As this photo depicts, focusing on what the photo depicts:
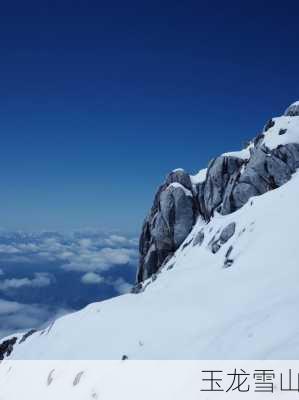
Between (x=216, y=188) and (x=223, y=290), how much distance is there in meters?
42.5

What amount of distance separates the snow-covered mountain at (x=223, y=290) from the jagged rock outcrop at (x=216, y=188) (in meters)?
0.19

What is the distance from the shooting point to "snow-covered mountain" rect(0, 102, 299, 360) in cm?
2255

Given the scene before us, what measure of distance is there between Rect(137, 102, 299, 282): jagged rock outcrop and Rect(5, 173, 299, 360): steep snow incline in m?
9.14

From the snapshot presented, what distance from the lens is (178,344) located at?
2544 centimetres

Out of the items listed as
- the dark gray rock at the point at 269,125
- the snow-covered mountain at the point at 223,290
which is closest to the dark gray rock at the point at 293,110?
the snow-covered mountain at the point at 223,290

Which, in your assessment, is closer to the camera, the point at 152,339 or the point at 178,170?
the point at 152,339

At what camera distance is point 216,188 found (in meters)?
74.8

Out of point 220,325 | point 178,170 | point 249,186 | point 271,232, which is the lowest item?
point 220,325

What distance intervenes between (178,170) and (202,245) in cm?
2690

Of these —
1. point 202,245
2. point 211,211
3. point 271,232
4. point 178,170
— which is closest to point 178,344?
point 271,232

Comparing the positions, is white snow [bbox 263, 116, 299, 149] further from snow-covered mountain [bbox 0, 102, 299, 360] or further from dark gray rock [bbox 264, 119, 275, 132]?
dark gray rock [bbox 264, 119, 275, 132]
